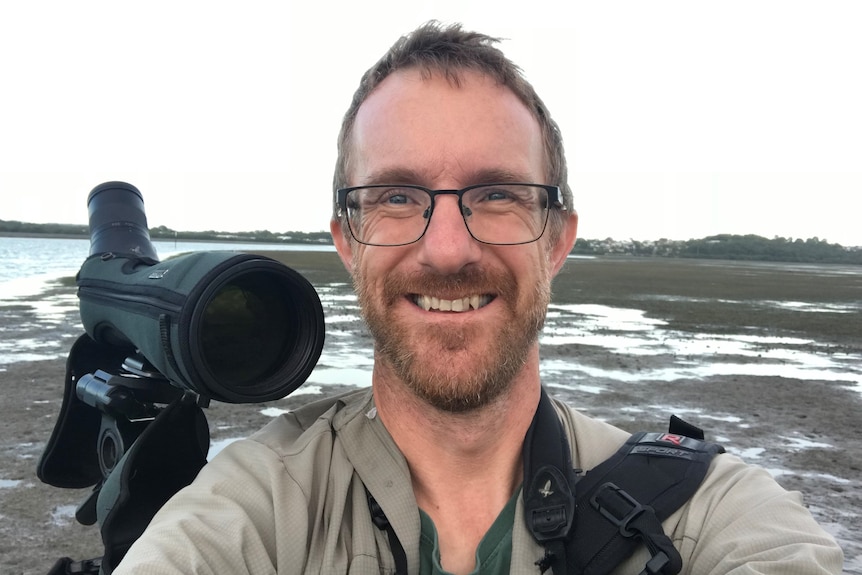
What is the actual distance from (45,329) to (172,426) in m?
16.1

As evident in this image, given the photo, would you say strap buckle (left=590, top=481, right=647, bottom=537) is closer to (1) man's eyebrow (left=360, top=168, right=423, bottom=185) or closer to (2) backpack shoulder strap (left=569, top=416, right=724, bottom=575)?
(2) backpack shoulder strap (left=569, top=416, right=724, bottom=575)

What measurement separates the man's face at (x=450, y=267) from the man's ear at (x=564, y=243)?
0.78ft

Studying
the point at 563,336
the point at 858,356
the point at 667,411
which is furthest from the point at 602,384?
the point at 858,356

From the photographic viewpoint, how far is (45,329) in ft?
51.0

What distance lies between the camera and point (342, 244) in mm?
2578

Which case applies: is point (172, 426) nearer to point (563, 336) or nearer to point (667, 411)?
point (667, 411)

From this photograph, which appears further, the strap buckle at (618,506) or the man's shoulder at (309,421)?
the man's shoulder at (309,421)

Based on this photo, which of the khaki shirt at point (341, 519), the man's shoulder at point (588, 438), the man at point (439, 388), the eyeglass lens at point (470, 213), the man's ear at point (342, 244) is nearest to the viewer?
the khaki shirt at point (341, 519)

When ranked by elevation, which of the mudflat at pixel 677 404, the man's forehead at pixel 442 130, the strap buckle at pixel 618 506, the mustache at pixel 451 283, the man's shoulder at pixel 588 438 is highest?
the man's forehead at pixel 442 130

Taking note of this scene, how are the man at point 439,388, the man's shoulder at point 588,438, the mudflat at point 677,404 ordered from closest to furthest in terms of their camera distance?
the man at point 439,388 → the man's shoulder at point 588,438 → the mudflat at point 677,404

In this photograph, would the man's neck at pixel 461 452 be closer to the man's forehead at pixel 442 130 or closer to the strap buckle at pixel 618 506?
the strap buckle at pixel 618 506

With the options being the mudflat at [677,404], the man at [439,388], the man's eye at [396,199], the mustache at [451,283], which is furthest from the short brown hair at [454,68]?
the mudflat at [677,404]

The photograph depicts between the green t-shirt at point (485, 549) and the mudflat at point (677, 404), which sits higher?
the green t-shirt at point (485, 549)

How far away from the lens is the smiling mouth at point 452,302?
207 centimetres
